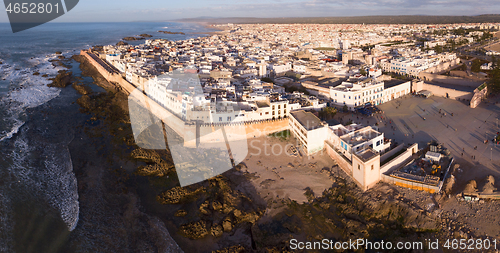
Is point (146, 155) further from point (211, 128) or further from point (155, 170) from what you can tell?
point (211, 128)

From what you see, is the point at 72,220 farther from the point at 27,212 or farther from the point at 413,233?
the point at 413,233

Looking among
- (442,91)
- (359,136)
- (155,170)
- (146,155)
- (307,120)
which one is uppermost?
(442,91)

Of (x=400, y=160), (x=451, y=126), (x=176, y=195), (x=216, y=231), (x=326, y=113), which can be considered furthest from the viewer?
(x=326, y=113)

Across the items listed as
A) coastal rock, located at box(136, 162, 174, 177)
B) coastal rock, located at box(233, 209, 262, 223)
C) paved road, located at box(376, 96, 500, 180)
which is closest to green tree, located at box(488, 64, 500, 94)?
paved road, located at box(376, 96, 500, 180)

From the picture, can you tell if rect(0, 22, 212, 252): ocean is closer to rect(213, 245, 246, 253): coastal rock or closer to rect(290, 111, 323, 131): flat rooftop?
rect(213, 245, 246, 253): coastal rock

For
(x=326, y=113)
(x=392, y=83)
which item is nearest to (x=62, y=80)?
(x=326, y=113)

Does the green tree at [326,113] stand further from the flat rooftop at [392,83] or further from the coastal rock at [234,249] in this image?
the coastal rock at [234,249]

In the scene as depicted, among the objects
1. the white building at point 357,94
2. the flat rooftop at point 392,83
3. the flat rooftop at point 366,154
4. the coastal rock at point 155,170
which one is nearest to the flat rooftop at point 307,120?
the flat rooftop at point 366,154

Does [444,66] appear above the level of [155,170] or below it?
above
